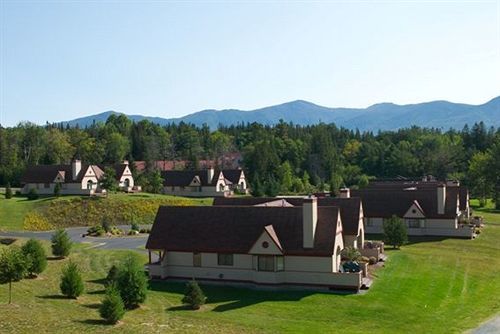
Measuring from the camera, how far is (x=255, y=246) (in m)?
39.4

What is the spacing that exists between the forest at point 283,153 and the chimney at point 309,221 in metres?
56.5

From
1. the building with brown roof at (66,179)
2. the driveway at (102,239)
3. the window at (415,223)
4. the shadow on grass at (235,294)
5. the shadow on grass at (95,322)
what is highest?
the building with brown roof at (66,179)

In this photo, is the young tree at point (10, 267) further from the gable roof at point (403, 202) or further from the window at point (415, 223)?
the window at point (415, 223)

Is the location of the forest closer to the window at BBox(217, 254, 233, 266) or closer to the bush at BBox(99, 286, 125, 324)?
the window at BBox(217, 254, 233, 266)

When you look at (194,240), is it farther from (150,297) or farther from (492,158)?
(492,158)

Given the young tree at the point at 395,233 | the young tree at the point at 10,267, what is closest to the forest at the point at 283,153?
the young tree at the point at 395,233

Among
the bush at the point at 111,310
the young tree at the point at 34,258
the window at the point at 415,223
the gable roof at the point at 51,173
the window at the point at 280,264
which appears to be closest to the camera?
the bush at the point at 111,310

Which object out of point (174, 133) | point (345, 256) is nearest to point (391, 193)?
point (345, 256)

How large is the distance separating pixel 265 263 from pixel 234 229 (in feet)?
11.3

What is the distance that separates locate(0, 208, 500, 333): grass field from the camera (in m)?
28.1

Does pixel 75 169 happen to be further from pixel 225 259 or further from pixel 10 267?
pixel 10 267

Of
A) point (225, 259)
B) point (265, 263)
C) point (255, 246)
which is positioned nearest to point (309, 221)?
point (255, 246)

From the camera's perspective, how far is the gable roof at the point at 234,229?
3941 centimetres

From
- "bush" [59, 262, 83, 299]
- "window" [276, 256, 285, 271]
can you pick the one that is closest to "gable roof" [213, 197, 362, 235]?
"window" [276, 256, 285, 271]
